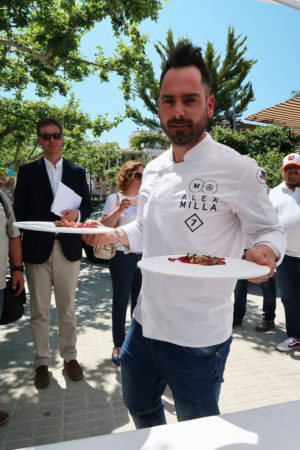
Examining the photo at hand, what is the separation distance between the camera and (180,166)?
5.37 feet

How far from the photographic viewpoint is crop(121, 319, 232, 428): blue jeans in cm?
149

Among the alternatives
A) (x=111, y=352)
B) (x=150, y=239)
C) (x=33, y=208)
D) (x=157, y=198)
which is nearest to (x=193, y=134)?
(x=157, y=198)

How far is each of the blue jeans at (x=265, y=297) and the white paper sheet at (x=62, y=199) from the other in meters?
2.74

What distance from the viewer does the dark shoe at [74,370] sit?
3391 millimetres

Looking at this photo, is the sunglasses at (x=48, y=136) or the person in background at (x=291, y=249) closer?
the sunglasses at (x=48, y=136)

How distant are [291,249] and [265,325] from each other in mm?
1324

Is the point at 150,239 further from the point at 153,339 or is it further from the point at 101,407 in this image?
the point at 101,407

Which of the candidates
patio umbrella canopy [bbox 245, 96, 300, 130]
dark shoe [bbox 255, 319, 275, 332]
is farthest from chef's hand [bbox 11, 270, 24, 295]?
patio umbrella canopy [bbox 245, 96, 300, 130]

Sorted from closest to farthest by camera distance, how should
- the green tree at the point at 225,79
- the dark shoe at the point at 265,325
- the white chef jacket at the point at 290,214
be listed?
the white chef jacket at the point at 290,214 < the dark shoe at the point at 265,325 < the green tree at the point at 225,79

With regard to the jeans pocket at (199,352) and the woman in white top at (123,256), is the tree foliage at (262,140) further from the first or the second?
the jeans pocket at (199,352)

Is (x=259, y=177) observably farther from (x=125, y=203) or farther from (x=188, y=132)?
(x=125, y=203)

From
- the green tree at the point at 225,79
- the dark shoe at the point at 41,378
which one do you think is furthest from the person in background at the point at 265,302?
the green tree at the point at 225,79

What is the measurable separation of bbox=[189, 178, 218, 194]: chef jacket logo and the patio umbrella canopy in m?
6.19

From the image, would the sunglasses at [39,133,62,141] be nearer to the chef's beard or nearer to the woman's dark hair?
the woman's dark hair
